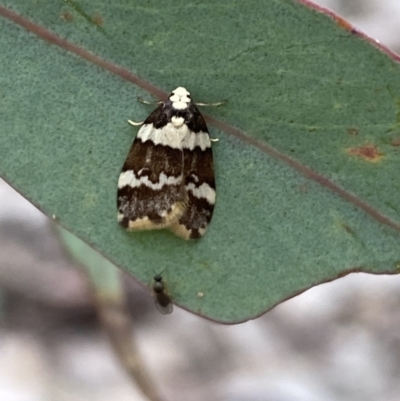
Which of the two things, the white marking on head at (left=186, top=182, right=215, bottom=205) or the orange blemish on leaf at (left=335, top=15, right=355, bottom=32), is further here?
the white marking on head at (left=186, top=182, right=215, bottom=205)

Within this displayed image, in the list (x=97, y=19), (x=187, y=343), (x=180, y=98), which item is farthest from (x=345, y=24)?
(x=187, y=343)

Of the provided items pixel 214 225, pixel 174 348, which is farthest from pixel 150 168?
pixel 174 348

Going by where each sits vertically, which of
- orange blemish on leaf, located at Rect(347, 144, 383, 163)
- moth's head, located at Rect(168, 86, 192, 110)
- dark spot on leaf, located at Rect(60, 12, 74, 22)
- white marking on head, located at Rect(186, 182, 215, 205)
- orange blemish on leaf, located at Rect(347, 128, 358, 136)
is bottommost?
white marking on head, located at Rect(186, 182, 215, 205)

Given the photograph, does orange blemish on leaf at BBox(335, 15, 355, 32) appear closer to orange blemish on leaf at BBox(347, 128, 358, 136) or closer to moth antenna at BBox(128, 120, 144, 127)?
orange blemish on leaf at BBox(347, 128, 358, 136)

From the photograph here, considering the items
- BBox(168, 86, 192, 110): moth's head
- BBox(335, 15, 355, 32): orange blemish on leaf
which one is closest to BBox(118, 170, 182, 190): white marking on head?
BBox(168, 86, 192, 110): moth's head

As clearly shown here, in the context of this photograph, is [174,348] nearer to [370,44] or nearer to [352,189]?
[352,189]

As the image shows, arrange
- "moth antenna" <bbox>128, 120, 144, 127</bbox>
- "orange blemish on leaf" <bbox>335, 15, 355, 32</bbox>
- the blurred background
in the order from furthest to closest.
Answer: the blurred background, "moth antenna" <bbox>128, 120, 144, 127</bbox>, "orange blemish on leaf" <bbox>335, 15, 355, 32</bbox>

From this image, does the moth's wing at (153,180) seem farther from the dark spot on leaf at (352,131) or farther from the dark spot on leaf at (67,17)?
the dark spot on leaf at (352,131)
